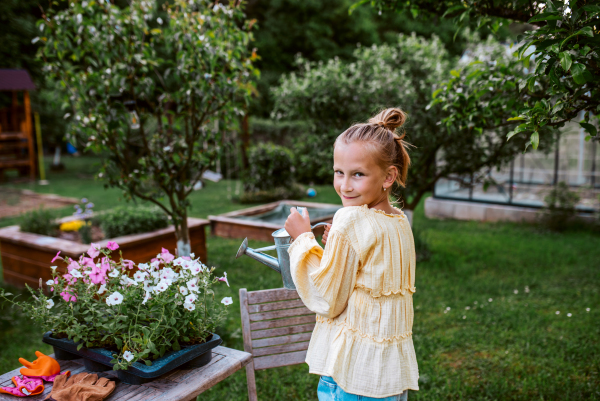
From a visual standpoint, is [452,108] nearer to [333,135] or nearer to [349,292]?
[349,292]

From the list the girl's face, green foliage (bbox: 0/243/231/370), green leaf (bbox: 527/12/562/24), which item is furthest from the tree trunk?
green leaf (bbox: 527/12/562/24)

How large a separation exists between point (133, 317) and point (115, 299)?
0.45 ft

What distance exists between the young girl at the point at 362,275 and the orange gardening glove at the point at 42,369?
1.11m

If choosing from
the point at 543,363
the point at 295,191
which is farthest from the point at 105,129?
the point at 295,191

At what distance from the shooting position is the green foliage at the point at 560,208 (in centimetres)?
770

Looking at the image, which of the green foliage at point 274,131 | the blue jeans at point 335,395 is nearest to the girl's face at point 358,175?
the blue jeans at point 335,395

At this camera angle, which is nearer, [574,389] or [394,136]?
[394,136]

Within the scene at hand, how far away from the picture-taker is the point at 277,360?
2.38 metres

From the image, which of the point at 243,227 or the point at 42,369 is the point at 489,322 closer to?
the point at 42,369

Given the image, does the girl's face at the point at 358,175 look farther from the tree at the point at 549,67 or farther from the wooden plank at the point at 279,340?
the wooden plank at the point at 279,340

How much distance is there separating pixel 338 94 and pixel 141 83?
276cm

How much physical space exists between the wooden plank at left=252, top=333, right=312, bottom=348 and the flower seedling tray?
388mm

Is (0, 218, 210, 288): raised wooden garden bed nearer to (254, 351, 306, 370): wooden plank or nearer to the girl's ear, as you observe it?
(254, 351, 306, 370): wooden plank

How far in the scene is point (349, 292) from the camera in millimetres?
1551
